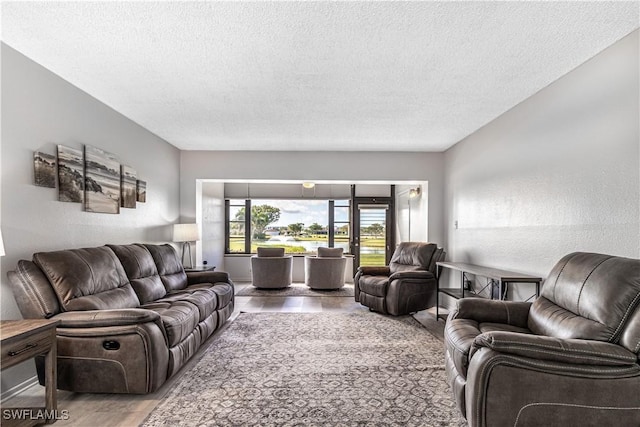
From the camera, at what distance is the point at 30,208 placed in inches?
109

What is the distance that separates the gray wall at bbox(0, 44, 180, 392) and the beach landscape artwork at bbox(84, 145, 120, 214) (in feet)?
0.30

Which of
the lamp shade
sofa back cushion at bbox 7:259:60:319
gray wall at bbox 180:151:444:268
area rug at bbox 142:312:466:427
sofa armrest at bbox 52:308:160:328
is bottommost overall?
area rug at bbox 142:312:466:427

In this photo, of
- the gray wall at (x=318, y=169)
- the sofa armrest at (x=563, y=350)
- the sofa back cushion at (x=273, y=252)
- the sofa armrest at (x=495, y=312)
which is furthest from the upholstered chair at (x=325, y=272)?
the sofa armrest at (x=563, y=350)

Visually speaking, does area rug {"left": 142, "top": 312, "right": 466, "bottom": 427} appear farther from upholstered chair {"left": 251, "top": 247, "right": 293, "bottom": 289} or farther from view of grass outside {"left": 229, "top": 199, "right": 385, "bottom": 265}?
view of grass outside {"left": 229, "top": 199, "right": 385, "bottom": 265}

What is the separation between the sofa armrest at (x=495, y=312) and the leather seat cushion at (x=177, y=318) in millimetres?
2281

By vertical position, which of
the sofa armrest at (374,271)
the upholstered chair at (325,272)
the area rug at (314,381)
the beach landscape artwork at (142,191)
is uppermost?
the beach landscape artwork at (142,191)

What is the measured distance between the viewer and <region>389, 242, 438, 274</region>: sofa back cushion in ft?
17.2

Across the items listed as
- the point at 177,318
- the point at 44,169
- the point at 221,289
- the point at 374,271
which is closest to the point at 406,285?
the point at 374,271

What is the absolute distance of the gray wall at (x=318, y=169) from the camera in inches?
234

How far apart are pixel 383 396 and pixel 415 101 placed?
276cm

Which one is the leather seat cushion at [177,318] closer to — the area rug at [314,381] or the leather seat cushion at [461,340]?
the area rug at [314,381]

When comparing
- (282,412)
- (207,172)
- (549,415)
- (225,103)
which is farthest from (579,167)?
(207,172)

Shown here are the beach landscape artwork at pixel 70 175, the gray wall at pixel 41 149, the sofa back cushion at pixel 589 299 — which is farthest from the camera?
the beach landscape artwork at pixel 70 175

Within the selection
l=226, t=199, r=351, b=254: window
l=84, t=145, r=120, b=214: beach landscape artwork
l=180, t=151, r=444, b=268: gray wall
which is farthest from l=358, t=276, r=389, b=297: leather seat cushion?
l=84, t=145, r=120, b=214: beach landscape artwork
